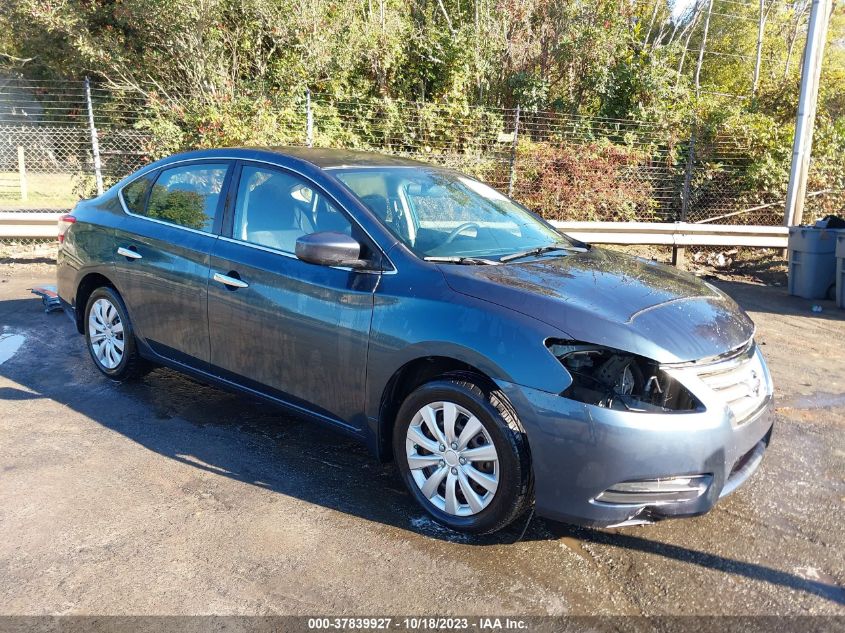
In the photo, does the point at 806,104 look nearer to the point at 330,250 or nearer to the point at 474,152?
the point at 474,152

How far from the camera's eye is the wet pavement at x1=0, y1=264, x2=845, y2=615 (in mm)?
2818

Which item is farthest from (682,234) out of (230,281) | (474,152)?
(230,281)

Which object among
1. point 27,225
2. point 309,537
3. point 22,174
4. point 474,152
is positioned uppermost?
point 474,152

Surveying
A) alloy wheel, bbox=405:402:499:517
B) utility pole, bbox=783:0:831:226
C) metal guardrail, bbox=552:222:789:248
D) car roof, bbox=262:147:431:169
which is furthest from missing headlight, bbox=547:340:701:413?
utility pole, bbox=783:0:831:226

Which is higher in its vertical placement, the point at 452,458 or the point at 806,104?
the point at 806,104

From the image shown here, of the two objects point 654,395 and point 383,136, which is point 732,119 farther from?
point 654,395

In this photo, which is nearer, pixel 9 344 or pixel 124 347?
pixel 124 347

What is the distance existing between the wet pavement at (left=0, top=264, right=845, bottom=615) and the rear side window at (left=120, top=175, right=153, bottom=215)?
1.40 metres

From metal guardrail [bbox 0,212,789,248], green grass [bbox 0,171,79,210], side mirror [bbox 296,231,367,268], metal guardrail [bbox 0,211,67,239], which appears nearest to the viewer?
side mirror [bbox 296,231,367,268]

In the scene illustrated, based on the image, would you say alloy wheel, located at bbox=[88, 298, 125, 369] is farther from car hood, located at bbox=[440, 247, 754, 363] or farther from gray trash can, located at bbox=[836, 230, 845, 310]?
gray trash can, located at bbox=[836, 230, 845, 310]

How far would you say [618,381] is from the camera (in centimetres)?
300

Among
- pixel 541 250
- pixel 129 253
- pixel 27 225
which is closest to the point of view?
pixel 541 250

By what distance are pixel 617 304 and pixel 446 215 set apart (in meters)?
1.31

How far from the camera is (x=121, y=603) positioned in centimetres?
275
